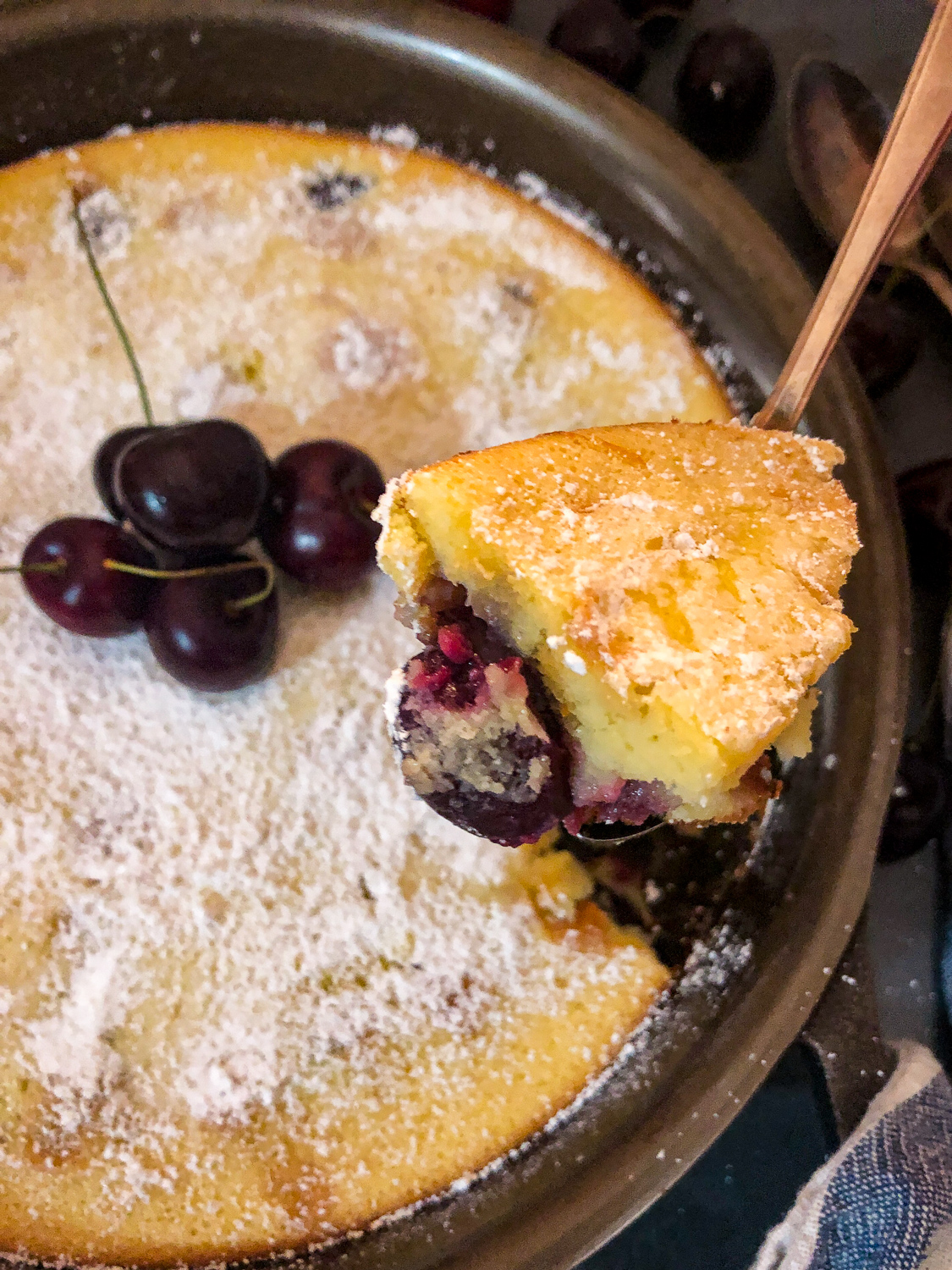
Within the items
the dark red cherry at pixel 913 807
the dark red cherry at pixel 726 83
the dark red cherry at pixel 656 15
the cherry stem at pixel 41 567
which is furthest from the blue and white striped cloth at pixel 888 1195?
the dark red cherry at pixel 656 15

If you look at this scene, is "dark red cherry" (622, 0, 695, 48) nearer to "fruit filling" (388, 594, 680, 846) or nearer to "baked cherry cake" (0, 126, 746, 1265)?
"baked cherry cake" (0, 126, 746, 1265)

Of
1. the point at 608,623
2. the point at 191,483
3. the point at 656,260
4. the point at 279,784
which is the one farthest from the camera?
the point at 656,260

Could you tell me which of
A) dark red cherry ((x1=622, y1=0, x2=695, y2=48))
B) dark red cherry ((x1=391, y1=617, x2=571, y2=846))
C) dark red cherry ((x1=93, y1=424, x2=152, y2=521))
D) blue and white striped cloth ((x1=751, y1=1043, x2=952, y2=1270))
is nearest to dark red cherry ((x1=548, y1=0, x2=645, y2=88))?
dark red cherry ((x1=622, y1=0, x2=695, y2=48))

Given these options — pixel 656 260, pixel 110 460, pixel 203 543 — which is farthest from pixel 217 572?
pixel 656 260

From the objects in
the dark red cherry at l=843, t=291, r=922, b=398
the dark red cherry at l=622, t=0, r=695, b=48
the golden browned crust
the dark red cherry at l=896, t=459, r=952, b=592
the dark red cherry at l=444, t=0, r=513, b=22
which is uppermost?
the dark red cherry at l=622, t=0, r=695, b=48

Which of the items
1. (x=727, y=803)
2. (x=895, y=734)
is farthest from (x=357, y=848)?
(x=895, y=734)

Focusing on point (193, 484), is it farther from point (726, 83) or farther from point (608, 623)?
point (726, 83)

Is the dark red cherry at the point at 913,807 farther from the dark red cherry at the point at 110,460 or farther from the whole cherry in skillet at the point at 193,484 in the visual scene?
the dark red cherry at the point at 110,460

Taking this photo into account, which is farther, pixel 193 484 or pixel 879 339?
pixel 879 339
